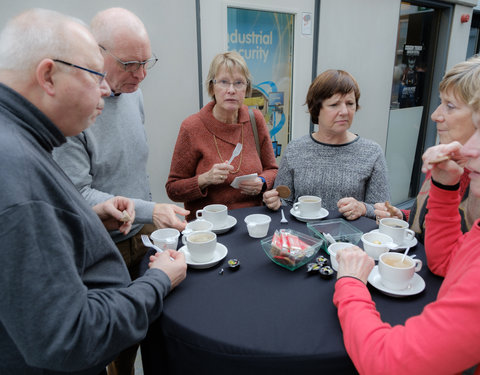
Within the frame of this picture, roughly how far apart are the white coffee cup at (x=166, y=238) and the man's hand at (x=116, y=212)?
0.12 meters

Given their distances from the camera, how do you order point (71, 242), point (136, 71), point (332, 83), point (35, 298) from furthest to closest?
point (332, 83)
point (136, 71)
point (71, 242)
point (35, 298)

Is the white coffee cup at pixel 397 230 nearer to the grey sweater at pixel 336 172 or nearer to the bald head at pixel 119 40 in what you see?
the grey sweater at pixel 336 172

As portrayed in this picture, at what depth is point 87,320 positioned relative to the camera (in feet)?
2.52

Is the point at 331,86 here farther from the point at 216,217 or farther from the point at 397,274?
the point at 397,274

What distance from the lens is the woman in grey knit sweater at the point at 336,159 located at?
193 cm

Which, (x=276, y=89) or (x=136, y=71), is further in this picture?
(x=276, y=89)

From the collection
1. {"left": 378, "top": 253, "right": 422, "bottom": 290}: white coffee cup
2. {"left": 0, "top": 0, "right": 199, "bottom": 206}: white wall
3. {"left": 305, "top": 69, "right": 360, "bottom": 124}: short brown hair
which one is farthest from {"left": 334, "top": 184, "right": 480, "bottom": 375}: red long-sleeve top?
{"left": 0, "top": 0, "right": 199, "bottom": 206}: white wall

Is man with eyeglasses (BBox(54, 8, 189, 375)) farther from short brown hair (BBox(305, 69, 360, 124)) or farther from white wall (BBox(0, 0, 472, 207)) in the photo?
short brown hair (BBox(305, 69, 360, 124))

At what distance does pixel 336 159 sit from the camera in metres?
2.00

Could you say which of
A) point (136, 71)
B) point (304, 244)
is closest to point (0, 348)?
point (304, 244)

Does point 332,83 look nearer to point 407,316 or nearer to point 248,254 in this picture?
point 248,254

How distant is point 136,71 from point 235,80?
28.4 inches

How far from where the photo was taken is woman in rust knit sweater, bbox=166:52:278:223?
2.05 metres

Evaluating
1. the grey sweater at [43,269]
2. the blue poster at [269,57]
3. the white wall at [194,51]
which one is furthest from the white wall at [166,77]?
the grey sweater at [43,269]
